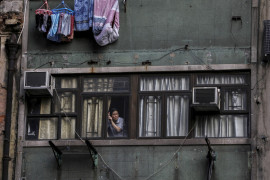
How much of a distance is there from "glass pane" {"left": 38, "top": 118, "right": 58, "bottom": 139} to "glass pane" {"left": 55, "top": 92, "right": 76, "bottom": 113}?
13.7 inches

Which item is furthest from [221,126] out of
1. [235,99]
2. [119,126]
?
[119,126]

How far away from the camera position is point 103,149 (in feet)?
67.8

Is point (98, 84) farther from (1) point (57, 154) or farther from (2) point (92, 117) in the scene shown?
(1) point (57, 154)

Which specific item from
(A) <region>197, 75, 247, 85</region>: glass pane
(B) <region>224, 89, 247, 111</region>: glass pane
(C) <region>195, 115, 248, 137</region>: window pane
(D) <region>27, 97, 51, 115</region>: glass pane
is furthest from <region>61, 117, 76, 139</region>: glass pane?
(B) <region>224, 89, 247, 111</region>: glass pane

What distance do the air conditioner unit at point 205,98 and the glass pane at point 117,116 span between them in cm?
197

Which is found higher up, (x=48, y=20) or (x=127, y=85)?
(x=48, y=20)

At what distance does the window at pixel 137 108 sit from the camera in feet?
67.8

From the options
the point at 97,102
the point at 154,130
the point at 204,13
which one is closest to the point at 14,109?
the point at 97,102

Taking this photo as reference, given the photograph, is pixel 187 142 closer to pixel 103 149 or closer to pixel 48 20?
pixel 103 149

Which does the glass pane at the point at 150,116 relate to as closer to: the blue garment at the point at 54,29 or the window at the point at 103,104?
the window at the point at 103,104

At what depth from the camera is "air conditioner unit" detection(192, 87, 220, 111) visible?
20000mm

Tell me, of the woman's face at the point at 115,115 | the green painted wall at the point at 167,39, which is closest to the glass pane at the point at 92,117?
the woman's face at the point at 115,115

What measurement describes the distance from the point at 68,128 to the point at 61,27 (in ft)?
8.87

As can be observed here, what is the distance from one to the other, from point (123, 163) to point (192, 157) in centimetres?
177
